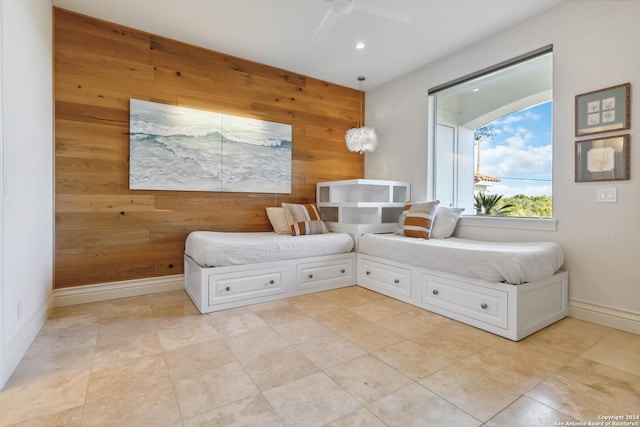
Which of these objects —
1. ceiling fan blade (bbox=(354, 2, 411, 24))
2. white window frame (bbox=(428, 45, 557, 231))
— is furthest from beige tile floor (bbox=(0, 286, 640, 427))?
ceiling fan blade (bbox=(354, 2, 411, 24))

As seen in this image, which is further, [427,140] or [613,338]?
[427,140]

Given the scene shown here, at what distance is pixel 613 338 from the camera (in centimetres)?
213

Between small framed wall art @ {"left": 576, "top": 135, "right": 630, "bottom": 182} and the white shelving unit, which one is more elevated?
small framed wall art @ {"left": 576, "top": 135, "right": 630, "bottom": 182}

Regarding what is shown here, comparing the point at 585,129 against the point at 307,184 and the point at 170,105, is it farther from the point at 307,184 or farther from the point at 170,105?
the point at 170,105

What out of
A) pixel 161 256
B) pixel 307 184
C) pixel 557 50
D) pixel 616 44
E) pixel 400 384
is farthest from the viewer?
pixel 307 184

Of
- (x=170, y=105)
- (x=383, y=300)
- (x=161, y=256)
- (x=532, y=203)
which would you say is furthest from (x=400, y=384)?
(x=170, y=105)

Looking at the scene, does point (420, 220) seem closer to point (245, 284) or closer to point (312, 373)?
point (245, 284)

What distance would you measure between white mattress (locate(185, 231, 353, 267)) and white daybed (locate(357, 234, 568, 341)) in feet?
2.23

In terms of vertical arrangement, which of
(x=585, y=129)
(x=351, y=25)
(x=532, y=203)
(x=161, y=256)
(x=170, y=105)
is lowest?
(x=161, y=256)

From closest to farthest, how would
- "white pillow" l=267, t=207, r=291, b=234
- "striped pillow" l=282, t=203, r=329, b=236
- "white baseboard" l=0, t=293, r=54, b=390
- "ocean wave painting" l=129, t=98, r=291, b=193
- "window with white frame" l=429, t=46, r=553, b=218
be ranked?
1. "white baseboard" l=0, t=293, r=54, b=390
2. "window with white frame" l=429, t=46, r=553, b=218
3. "ocean wave painting" l=129, t=98, r=291, b=193
4. "striped pillow" l=282, t=203, r=329, b=236
5. "white pillow" l=267, t=207, r=291, b=234

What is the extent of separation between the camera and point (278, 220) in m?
3.64

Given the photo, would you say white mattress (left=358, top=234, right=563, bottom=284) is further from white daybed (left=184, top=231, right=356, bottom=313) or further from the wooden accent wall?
the wooden accent wall

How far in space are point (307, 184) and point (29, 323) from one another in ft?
9.81

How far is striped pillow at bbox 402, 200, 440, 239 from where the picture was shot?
10.5ft
